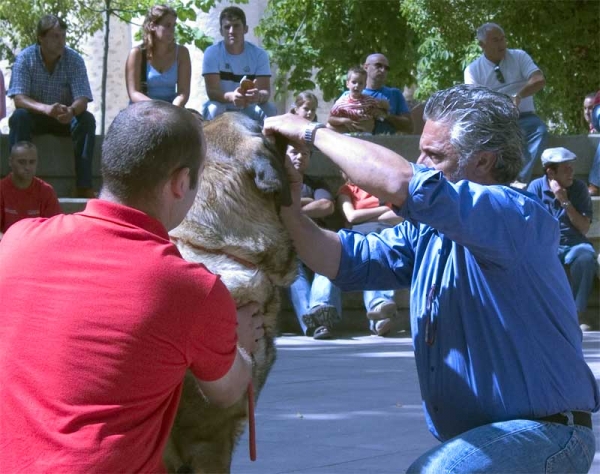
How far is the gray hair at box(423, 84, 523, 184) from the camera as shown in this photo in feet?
10.4

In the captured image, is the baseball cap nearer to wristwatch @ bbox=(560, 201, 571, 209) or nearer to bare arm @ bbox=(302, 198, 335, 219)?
wristwatch @ bbox=(560, 201, 571, 209)

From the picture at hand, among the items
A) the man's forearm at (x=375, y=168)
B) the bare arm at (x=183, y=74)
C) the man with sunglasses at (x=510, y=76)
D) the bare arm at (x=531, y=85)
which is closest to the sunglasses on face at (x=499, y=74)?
the man with sunglasses at (x=510, y=76)

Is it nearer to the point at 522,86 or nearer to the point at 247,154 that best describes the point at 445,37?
the point at 522,86

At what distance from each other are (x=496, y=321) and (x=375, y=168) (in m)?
0.60

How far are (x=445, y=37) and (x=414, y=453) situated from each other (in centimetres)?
1534

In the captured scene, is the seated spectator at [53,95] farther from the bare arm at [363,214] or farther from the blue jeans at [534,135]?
the blue jeans at [534,135]

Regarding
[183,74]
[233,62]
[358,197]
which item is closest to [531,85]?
[358,197]

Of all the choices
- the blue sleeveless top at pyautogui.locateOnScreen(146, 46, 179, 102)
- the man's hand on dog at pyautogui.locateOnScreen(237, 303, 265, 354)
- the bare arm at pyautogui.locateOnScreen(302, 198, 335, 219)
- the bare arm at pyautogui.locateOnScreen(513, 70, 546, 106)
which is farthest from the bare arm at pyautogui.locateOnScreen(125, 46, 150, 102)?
the man's hand on dog at pyautogui.locateOnScreen(237, 303, 265, 354)

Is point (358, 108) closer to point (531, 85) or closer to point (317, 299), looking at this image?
point (531, 85)

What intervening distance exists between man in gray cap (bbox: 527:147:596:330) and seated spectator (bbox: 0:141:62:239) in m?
4.36

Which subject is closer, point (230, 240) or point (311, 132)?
point (311, 132)

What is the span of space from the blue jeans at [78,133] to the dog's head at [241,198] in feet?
22.3

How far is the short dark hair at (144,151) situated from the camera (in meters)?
2.52

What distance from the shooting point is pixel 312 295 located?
929 centimetres
